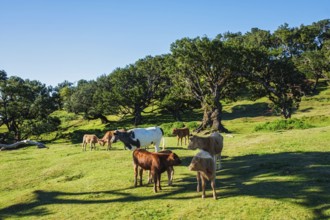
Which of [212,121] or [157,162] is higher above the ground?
[212,121]

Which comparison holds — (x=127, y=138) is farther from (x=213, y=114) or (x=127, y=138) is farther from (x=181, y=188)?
(x=213, y=114)

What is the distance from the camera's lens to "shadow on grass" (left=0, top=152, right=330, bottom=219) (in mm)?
13875

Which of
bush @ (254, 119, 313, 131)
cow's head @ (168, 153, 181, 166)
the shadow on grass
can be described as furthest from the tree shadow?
cow's head @ (168, 153, 181, 166)

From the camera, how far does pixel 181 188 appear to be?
16.5m

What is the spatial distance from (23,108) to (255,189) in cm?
4880

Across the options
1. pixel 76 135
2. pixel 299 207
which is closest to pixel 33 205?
pixel 299 207

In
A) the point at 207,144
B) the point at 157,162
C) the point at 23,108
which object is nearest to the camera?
the point at 157,162

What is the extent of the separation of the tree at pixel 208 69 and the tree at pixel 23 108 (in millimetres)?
23906

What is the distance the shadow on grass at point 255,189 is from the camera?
13.9 metres

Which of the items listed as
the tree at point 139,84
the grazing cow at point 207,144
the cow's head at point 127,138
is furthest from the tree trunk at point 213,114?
the grazing cow at point 207,144

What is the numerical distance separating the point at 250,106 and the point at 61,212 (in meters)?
62.9

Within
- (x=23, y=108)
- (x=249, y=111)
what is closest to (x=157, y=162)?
(x=23, y=108)

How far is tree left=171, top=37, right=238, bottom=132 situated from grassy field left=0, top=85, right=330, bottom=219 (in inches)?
722

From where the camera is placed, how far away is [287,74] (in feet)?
167
